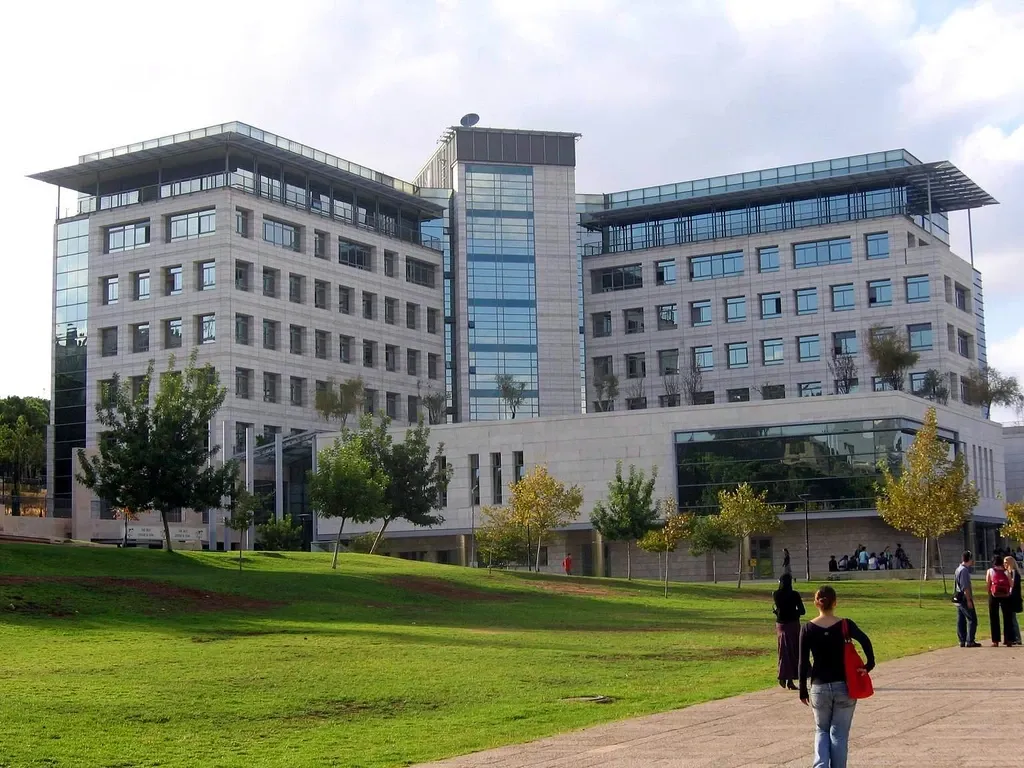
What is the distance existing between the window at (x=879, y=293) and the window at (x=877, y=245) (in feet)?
6.76

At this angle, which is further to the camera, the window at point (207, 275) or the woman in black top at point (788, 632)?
the window at point (207, 275)

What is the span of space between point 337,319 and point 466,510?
2262 centimetres

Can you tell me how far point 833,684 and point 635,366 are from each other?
108120 mm

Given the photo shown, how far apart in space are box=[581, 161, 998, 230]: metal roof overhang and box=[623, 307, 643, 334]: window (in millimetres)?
8436

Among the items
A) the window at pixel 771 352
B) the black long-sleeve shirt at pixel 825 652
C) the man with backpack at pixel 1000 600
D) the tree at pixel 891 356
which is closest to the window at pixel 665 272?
the window at pixel 771 352

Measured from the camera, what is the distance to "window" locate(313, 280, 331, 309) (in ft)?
346

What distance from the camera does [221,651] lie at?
27109 mm

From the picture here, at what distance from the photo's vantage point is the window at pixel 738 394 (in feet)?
377

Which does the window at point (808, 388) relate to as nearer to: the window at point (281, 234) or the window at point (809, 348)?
the window at point (809, 348)

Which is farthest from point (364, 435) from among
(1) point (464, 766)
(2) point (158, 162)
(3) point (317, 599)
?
(1) point (464, 766)

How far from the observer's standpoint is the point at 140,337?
10150cm

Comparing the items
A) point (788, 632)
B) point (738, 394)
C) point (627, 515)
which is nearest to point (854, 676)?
point (788, 632)

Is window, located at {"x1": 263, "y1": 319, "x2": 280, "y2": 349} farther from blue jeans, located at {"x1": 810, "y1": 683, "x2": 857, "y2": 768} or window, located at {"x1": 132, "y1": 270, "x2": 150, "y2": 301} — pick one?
blue jeans, located at {"x1": 810, "y1": 683, "x2": 857, "y2": 768}

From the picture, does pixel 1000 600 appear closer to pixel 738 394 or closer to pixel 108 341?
pixel 108 341
